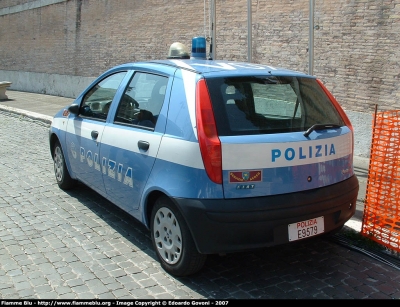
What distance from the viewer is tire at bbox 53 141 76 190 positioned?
6348 mm

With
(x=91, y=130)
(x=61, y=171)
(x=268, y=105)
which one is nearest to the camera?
(x=268, y=105)

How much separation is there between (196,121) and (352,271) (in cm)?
186

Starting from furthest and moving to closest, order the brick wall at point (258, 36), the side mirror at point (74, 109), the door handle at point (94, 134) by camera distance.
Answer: the brick wall at point (258, 36) < the side mirror at point (74, 109) < the door handle at point (94, 134)

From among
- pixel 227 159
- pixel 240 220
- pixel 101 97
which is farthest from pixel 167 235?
pixel 101 97

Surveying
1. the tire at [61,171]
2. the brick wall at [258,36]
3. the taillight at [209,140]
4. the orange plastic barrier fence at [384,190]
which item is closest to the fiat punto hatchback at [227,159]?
the taillight at [209,140]

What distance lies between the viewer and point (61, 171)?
254 inches

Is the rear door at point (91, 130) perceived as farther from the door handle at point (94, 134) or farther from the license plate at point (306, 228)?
the license plate at point (306, 228)

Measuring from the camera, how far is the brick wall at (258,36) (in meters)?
8.42

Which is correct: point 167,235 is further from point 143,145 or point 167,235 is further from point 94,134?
point 94,134

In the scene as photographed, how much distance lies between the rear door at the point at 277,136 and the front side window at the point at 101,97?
159 centimetres

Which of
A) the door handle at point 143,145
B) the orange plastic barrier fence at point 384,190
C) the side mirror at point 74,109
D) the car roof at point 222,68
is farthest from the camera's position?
the side mirror at point 74,109

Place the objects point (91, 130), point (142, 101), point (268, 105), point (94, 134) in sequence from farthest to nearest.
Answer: point (91, 130) < point (94, 134) < point (142, 101) < point (268, 105)

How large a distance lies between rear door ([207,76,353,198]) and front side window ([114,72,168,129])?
0.64 metres

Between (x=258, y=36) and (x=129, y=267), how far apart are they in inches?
306
